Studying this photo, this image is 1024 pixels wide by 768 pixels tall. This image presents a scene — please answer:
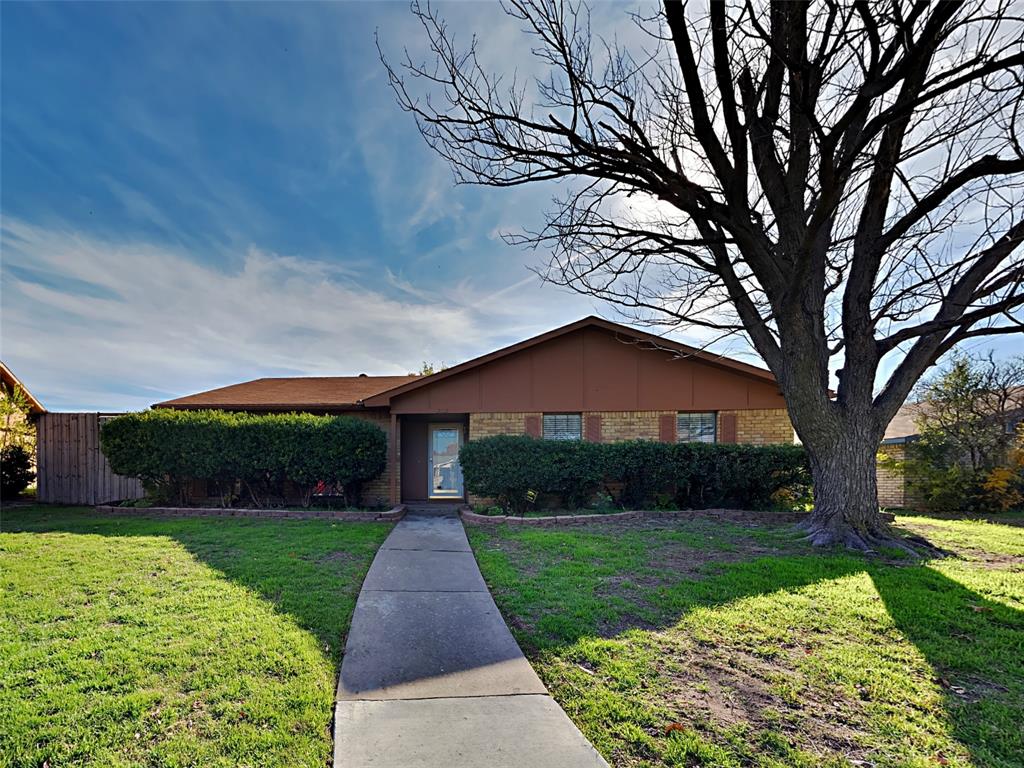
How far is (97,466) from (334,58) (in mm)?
11883

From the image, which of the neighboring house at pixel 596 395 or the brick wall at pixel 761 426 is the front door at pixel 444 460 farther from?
Answer: the brick wall at pixel 761 426

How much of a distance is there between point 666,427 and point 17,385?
57.0 ft

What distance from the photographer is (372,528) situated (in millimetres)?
8984

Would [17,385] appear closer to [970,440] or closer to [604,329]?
[604,329]

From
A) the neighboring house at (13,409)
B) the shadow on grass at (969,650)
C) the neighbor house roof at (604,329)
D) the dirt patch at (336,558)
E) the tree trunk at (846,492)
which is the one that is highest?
the neighbor house roof at (604,329)

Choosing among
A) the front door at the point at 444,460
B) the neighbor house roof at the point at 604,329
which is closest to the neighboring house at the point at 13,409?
the neighbor house roof at the point at 604,329

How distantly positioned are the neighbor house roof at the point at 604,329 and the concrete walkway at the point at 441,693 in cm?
719

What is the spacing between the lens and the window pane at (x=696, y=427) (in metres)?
12.1

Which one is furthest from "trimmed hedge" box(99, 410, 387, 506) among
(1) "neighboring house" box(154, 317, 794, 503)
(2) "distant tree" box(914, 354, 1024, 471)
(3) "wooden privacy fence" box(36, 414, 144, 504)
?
Result: (2) "distant tree" box(914, 354, 1024, 471)

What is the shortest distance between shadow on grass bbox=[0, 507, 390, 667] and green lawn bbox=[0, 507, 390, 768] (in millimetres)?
28

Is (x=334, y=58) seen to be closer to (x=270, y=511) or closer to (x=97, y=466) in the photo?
(x=270, y=511)

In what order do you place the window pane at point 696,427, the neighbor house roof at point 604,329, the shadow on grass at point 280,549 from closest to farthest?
the shadow on grass at point 280,549, the neighbor house roof at point 604,329, the window pane at point 696,427

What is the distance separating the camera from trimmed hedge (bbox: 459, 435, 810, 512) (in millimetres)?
10227

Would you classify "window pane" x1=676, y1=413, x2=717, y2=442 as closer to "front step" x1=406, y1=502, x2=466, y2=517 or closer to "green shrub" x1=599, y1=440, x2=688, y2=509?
"green shrub" x1=599, y1=440, x2=688, y2=509
